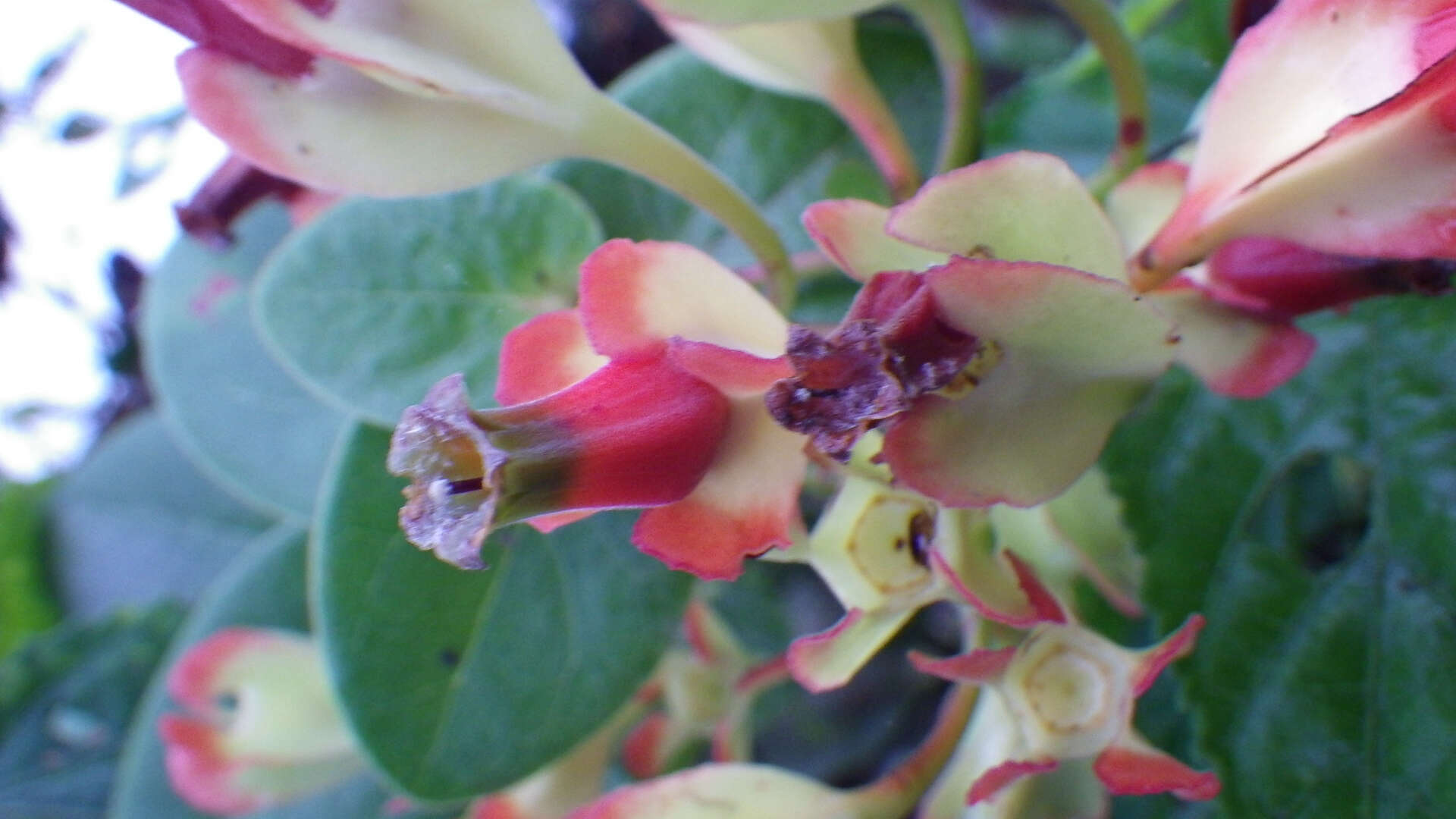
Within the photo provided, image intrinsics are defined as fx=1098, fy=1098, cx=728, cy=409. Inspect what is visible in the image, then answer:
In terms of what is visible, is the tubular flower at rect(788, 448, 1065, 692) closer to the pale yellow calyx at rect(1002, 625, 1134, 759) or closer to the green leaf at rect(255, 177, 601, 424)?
the pale yellow calyx at rect(1002, 625, 1134, 759)

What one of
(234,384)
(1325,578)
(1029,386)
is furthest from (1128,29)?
(234,384)

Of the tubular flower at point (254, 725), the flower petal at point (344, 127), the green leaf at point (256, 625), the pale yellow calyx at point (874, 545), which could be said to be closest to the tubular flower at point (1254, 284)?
the pale yellow calyx at point (874, 545)

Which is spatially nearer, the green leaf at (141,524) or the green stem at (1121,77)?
the green stem at (1121,77)

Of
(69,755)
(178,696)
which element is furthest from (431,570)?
(69,755)

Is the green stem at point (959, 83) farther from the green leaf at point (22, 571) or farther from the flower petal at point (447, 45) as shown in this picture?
the green leaf at point (22, 571)

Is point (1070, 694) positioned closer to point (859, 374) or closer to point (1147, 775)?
point (1147, 775)

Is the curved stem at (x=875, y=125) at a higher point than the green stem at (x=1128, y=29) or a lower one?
higher

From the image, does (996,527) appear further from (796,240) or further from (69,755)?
(69,755)
